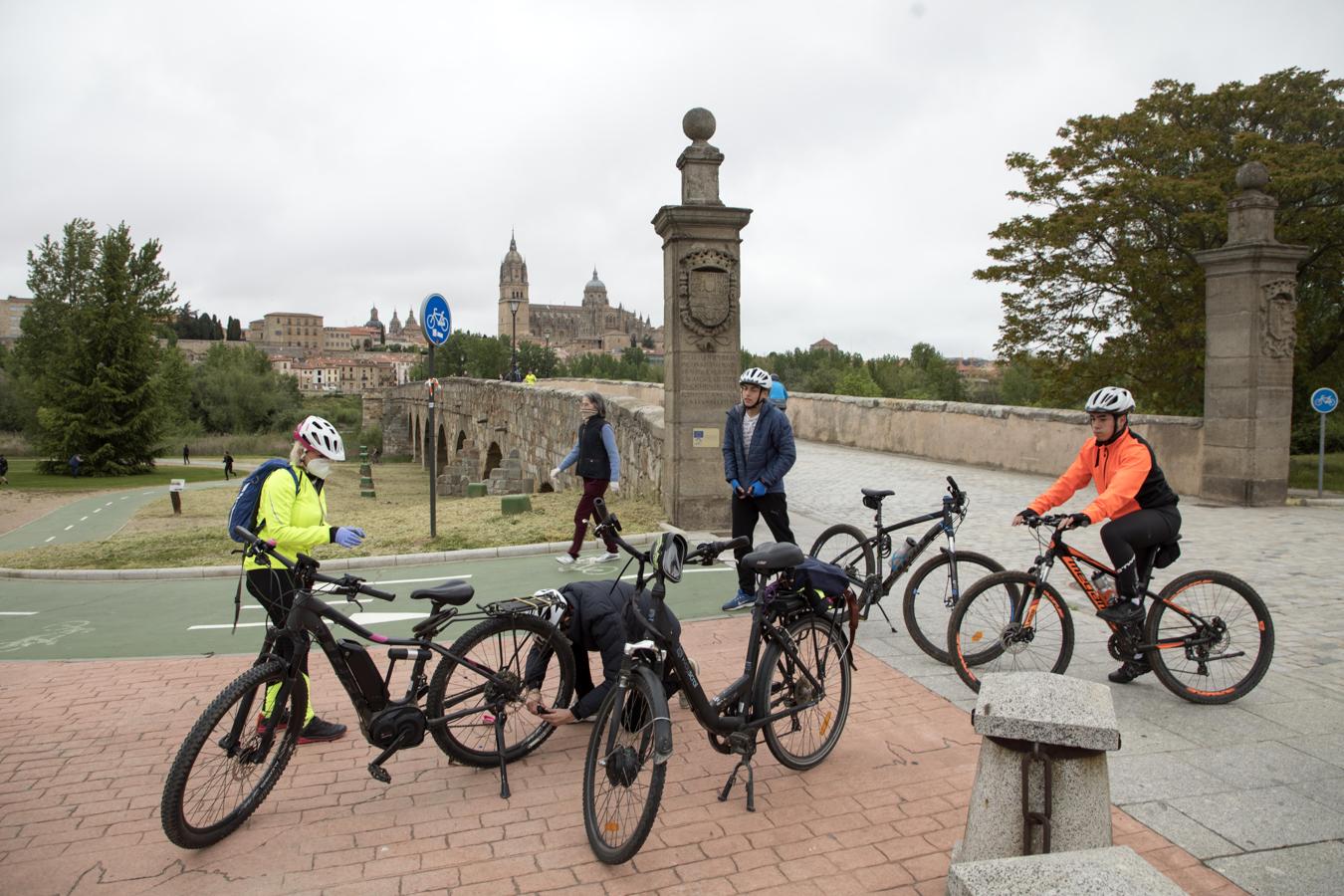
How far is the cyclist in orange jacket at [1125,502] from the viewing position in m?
4.68

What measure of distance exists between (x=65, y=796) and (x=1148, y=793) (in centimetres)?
447

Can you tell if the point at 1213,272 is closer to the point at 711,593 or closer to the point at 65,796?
the point at 711,593

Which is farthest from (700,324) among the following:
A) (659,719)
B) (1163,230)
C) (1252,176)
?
(1163,230)

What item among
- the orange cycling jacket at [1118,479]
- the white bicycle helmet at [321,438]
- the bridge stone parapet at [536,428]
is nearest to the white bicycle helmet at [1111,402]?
the orange cycling jacket at [1118,479]

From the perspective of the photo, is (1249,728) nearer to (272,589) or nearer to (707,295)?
(272,589)

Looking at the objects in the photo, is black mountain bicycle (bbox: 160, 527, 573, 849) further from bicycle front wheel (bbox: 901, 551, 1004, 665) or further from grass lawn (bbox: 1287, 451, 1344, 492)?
grass lawn (bbox: 1287, 451, 1344, 492)

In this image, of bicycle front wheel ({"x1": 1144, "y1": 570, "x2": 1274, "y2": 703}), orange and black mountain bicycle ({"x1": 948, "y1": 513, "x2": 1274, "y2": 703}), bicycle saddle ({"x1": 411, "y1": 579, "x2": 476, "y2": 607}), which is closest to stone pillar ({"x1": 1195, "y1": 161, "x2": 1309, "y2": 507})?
orange and black mountain bicycle ({"x1": 948, "y1": 513, "x2": 1274, "y2": 703})

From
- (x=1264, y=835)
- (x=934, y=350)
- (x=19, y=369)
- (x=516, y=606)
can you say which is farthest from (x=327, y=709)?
(x=934, y=350)

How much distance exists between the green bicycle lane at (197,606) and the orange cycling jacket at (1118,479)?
2776mm

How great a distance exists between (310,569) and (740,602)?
360 centimetres

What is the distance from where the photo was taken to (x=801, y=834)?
3527 mm

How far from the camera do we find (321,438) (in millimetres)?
4348

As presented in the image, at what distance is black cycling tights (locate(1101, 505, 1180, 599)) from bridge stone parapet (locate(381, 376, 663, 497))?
265 inches

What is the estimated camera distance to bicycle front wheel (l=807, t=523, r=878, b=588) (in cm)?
639
